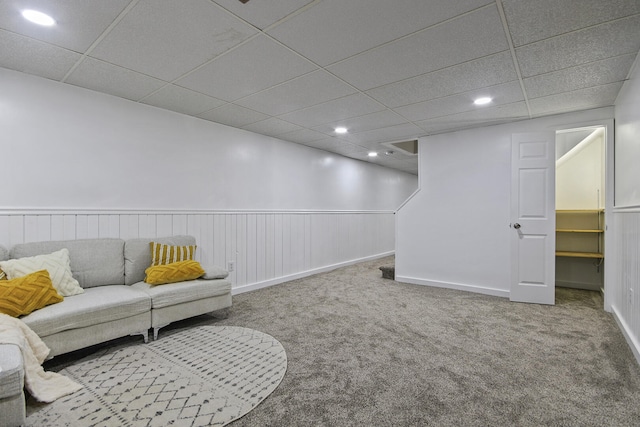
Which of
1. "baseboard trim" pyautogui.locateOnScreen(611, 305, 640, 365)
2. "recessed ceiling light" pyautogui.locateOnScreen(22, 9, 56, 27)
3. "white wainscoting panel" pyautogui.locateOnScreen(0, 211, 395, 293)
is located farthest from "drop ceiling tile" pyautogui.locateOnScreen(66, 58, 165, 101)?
"baseboard trim" pyautogui.locateOnScreen(611, 305, 640, 365)

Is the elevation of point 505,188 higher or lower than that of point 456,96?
lower

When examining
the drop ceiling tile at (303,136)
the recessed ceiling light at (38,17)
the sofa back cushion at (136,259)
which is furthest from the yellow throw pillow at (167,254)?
the drop ceiling tile at (303,136)

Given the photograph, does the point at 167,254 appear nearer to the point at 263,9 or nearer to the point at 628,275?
the point at 263,9

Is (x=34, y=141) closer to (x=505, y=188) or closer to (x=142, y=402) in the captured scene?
Answer: (x=142, y=402)

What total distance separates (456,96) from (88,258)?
380 centimetres

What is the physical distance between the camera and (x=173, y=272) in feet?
9.26

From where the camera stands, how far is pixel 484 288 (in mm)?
4066

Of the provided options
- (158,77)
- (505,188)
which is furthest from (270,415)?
(505,188)

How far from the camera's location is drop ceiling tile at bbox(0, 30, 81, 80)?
2.09 metres

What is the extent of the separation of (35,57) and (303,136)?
2.99 meters

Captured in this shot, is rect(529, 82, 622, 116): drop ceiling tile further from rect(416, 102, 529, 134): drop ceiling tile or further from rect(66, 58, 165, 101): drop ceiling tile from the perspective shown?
rect(66, 58, 165, 101): drop ceiling tile

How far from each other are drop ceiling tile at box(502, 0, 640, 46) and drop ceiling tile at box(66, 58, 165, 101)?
277 cm

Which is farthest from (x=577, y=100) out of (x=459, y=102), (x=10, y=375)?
(x=10, y=375)

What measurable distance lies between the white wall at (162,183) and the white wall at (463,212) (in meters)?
1.65
